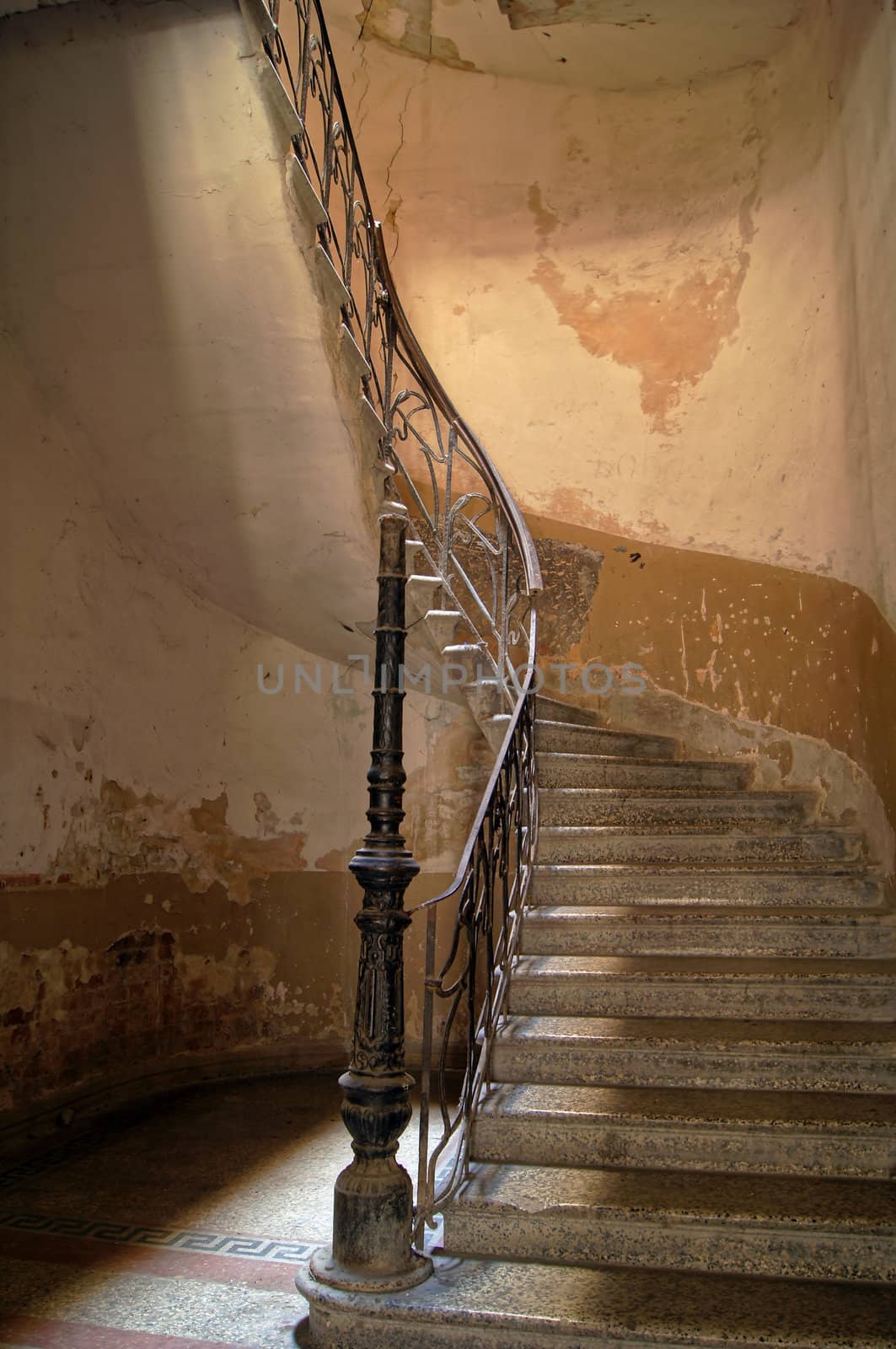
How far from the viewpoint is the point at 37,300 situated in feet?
12.9

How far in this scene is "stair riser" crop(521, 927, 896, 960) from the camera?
3391 mm

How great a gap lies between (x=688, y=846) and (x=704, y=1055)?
1.04 meters

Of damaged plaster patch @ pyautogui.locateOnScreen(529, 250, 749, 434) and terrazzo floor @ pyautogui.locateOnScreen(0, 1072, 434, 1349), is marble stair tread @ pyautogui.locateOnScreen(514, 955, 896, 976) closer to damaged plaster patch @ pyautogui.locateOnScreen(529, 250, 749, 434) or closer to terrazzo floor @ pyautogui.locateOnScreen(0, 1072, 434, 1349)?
Answer: terrazzo floor @ pyautogui.locateOnScreen(0, 1072, 434, 1349)

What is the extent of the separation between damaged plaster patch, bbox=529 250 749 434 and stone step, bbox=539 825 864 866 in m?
3.20

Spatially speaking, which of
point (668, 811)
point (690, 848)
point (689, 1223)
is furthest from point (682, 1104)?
point (668, 811)

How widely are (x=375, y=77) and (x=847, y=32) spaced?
3.18 metres

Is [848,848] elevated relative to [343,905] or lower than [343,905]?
elevated

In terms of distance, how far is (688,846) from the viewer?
3.87 meters

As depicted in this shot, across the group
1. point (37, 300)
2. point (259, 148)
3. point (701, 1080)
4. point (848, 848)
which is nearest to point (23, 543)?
point (37, 300)

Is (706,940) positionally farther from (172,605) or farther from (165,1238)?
(172,605)

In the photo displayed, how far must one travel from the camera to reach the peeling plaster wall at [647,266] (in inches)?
213

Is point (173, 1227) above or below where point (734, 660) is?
below

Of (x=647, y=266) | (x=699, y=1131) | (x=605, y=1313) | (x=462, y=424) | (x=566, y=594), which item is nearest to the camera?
(x=605, y=1313)

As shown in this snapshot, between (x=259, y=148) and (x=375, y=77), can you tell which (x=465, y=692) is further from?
(x=375, y=77)
